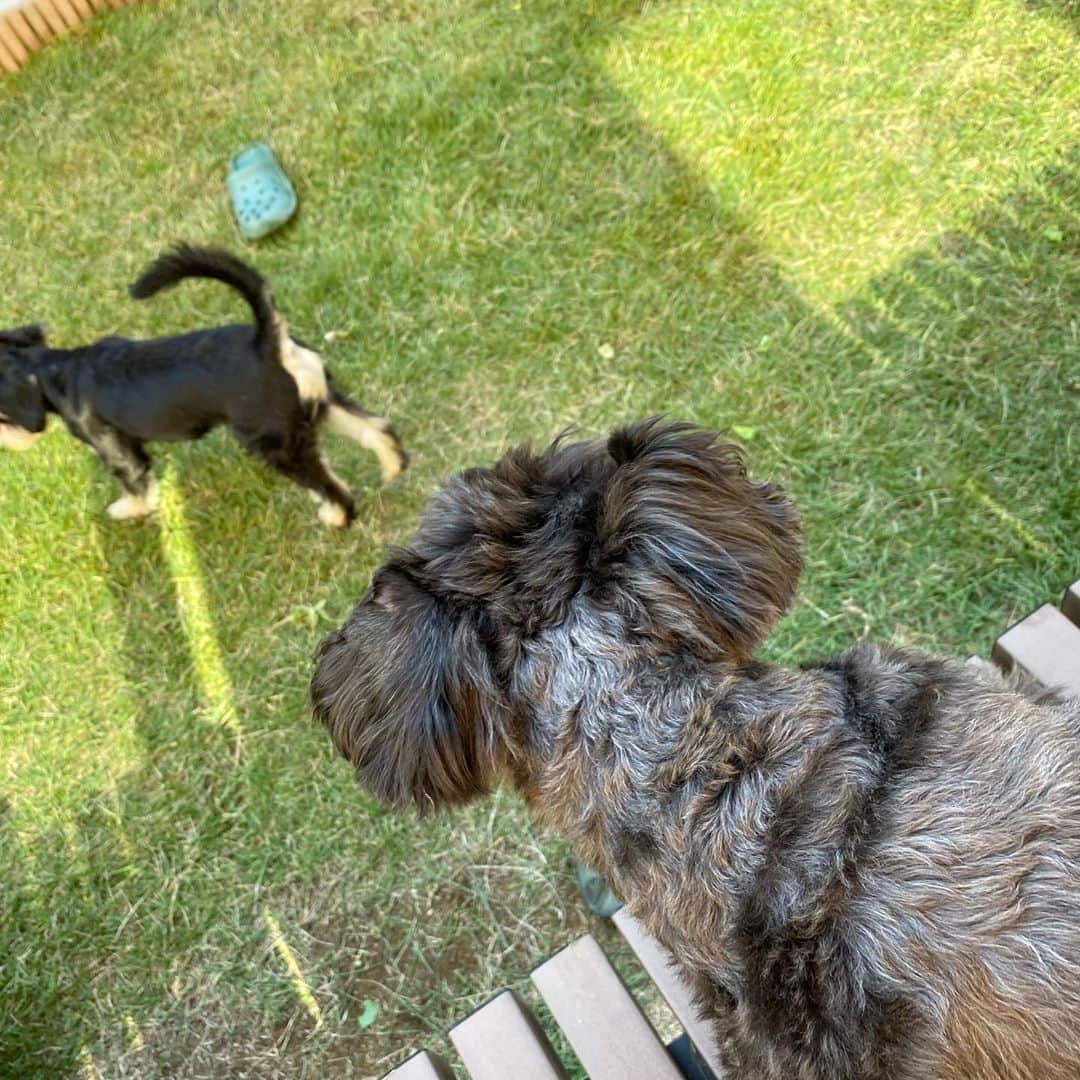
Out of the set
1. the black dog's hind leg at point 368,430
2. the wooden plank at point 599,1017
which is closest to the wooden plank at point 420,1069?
the wooden plank at point 599,1017

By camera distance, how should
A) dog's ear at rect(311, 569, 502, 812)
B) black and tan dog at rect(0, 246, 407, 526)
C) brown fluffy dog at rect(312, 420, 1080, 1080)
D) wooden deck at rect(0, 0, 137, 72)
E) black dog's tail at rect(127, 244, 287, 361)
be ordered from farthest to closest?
wooden deck at rect(0, 0, 137, 72), black and tan dog at rect(0, 246, 407, 526), black dog's tail at rect(127, 244, 287, 361), dog's ear at rect(311, 569, 502, 812), brown fluffy dog at rect(312, 420, 1080, 1080)

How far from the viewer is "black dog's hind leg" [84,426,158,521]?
3.33m

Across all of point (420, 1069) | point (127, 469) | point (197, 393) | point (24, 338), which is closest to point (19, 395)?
point (24, 338)

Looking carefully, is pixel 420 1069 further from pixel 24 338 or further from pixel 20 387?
pixel 24 338

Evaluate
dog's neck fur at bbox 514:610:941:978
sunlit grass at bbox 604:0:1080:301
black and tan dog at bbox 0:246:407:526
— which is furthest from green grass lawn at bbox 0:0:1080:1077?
dog's neck fur at bbox 514:610:941:978

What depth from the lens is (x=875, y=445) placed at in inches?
127

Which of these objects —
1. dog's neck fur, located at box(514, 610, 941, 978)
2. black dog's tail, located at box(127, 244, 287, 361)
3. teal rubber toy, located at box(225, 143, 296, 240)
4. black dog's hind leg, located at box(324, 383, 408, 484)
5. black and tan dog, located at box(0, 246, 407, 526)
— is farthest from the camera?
teal rubber toy, located at box(225, 143, 296, 240)

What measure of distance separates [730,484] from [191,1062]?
8.35 ft

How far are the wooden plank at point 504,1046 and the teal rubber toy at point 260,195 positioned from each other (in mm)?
3472

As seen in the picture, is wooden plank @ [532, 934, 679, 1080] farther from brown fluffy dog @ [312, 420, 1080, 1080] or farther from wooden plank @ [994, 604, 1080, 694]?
wooden plank @ [994, 604, 1080, 694]

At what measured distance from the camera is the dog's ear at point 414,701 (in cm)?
158

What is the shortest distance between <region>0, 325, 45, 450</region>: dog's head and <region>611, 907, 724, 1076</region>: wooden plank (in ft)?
9.01

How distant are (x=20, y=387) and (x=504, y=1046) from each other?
2792 mm

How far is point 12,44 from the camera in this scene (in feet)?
16.4
